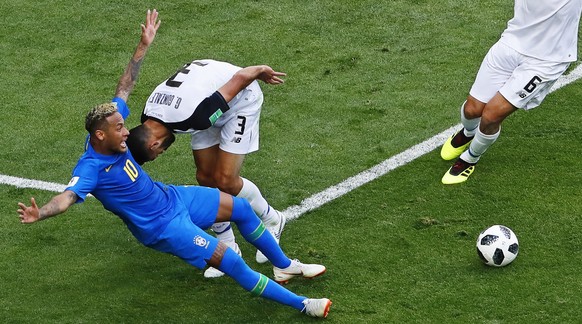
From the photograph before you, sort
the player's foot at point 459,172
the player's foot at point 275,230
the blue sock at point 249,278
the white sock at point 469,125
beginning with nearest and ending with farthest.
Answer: the blue sock at point 249,278 < the player's foot at point 275,230 < the player's foot at point 459,172 < the white sock at point 469,125

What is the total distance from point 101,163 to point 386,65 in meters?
4.74

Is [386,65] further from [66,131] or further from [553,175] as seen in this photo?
[66,131]

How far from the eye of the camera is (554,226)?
790 centimetres

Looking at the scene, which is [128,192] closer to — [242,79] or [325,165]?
[242,79]

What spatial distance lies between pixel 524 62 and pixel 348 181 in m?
1.74

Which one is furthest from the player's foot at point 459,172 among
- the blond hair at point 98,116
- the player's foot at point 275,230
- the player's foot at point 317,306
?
the blond hair at point 98,116

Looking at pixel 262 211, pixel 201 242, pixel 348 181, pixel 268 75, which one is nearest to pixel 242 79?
pixel 268 75

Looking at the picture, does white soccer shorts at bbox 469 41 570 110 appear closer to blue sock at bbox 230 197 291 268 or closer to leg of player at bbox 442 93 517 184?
leg of player at bbox 442 93 517 184

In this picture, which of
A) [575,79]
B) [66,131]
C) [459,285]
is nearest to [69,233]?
[66,131]

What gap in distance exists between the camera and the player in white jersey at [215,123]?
24.2 ft

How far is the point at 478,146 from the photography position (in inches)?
341

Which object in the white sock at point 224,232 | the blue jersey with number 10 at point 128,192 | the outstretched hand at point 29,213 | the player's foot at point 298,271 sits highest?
the outstretched hand at point 29,213

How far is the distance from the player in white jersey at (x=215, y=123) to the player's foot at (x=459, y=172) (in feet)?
5.16

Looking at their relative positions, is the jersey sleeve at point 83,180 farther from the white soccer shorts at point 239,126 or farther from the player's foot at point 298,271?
the player's foot at point 298,271
